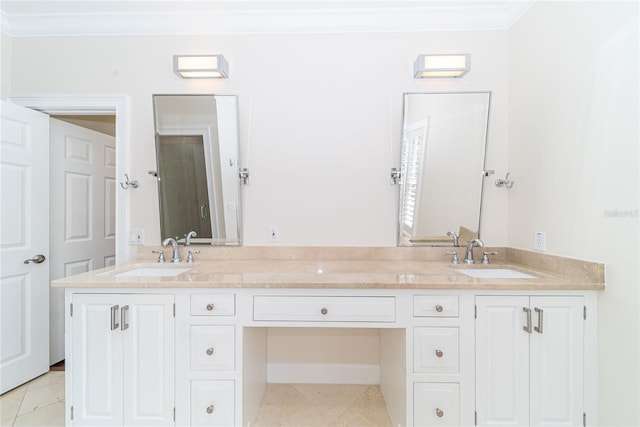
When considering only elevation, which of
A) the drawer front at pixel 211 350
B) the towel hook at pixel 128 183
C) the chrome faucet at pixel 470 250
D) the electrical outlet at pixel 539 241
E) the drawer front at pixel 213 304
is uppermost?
the towel hook at pixel 128 183

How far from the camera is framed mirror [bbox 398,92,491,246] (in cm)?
196

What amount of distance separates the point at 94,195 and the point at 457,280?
2809 mm

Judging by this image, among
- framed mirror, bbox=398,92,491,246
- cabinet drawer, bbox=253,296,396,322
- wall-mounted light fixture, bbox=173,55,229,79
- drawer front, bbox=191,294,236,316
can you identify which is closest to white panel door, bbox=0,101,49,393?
wall-mounted light fixture, bbox=173,55,229,79

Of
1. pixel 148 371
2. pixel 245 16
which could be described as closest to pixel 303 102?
pixel 245 16

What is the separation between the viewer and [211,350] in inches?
54.7

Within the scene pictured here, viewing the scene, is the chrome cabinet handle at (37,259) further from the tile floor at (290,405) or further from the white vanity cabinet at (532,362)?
the white vanity cabinet at (532,362)

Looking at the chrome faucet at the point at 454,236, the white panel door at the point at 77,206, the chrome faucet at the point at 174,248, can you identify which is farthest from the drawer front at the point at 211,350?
the white panel door at the point at 77,206

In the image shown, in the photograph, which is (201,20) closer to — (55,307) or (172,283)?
(172,283)

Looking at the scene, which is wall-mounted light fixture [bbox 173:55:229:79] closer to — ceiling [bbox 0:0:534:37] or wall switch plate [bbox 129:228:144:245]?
ceiling [bbox 0:0:534:37]

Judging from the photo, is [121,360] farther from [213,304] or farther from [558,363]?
[558,363]

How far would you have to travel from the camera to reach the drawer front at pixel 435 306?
1383mm

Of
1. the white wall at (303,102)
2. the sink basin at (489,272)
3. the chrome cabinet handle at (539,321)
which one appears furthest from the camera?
the white wall at (303,102)

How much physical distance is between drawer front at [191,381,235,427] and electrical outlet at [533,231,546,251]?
71.5 inches

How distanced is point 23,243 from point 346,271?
7.19 feet
